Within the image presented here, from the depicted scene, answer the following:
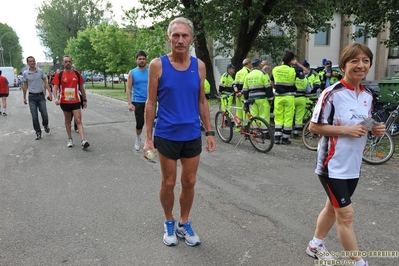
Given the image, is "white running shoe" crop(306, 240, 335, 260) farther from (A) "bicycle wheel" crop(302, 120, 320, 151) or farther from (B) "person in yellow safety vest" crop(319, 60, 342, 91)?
(B) "person in yellow safety vest" crop(319, 60, 342, 91)

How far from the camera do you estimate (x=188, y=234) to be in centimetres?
333

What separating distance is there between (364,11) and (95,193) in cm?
829

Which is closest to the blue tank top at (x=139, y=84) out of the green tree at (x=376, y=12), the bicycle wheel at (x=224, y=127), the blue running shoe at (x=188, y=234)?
the bicycle wheel at (x=224, y=127)

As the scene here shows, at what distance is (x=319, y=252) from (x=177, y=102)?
1816mm

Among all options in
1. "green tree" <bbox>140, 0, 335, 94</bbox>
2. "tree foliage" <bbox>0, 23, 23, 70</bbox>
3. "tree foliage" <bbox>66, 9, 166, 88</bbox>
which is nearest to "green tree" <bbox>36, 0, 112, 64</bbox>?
"tree foliage" <bbox>66, 9, 166, 88</bbox>

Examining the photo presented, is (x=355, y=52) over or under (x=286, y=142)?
over

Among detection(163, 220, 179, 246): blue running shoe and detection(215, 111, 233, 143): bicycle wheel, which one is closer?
detection(163, 220, 179, 246): blue running shoe

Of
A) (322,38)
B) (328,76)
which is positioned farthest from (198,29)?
(322,38)

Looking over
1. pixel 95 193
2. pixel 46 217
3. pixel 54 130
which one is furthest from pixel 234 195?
pixel 54 130

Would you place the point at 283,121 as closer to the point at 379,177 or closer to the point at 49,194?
the point at 379,177

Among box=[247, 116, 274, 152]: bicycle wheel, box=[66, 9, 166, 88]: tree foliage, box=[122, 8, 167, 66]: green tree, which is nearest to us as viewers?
box=[247, 116, 274, 152]: bicycle wheel

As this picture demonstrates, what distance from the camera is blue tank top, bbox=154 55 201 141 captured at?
292 centimetres

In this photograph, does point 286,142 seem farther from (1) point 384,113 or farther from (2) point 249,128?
(1) point 384,113

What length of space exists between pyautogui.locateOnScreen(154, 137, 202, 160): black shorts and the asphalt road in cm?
90
